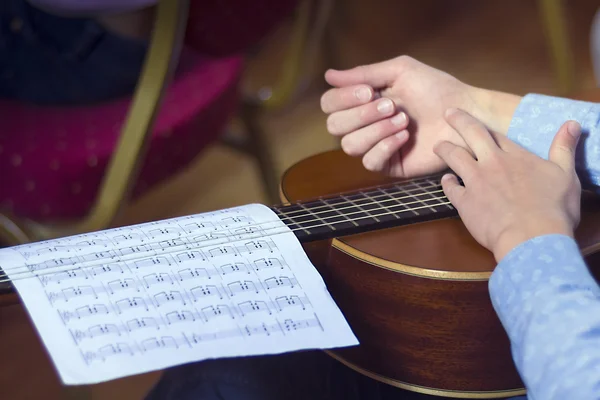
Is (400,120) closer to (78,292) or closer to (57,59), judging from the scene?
(78,292)

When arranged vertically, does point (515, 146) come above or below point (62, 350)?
above

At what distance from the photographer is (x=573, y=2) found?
278cm

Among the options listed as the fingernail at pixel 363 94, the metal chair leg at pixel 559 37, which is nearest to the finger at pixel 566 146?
the fingernail at pixel 363 94

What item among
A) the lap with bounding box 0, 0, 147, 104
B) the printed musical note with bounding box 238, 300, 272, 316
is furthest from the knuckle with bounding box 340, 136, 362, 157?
the lap with bounding box 0, 0, 147, 104

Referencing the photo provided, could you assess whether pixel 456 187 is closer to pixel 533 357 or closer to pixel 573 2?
pixel 533 357

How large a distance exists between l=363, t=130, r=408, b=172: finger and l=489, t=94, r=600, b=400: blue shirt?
0.86ft

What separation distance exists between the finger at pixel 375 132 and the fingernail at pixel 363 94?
0.11 ft

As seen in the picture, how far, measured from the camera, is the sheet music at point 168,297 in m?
0.55

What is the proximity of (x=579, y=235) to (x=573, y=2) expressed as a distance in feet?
7.75

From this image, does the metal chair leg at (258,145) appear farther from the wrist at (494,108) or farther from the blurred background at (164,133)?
the wrist at (494,108)

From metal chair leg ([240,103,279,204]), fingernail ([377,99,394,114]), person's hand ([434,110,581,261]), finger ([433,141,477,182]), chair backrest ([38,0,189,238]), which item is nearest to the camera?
person's hand ([434,110,581,261])

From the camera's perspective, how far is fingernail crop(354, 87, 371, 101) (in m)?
0.83

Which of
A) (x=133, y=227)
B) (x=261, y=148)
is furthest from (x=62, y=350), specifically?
(x=261, y=148)

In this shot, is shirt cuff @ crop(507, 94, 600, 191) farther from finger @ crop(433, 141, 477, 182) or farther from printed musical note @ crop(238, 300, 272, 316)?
printed musical note @ crop(238, 300, 272, 316)
